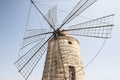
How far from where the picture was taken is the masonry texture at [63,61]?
9.19 m

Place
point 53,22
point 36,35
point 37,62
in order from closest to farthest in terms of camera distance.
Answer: point 37,62, point 36,35, point 53,22

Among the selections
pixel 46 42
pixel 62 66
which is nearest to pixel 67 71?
pixel 62 66

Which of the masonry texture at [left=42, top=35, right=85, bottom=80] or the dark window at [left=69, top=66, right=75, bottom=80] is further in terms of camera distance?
the dark window at [left=69, top=66, right=75, bottom=80]

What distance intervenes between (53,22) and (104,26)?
376 centimetres

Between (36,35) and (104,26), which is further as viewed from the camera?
(36,35)

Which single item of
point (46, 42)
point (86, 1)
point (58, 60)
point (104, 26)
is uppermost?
point (86, 1)

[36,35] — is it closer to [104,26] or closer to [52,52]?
[52,52]

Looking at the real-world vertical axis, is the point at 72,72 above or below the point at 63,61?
below

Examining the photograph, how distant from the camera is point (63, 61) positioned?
9.34 m

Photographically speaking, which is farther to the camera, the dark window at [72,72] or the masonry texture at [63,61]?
the dark window at [72,72]

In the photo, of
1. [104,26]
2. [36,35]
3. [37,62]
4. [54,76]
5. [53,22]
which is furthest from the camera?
[53,22]

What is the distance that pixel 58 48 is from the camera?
31.3 feet

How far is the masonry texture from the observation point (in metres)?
9.19

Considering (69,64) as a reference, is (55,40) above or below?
above
